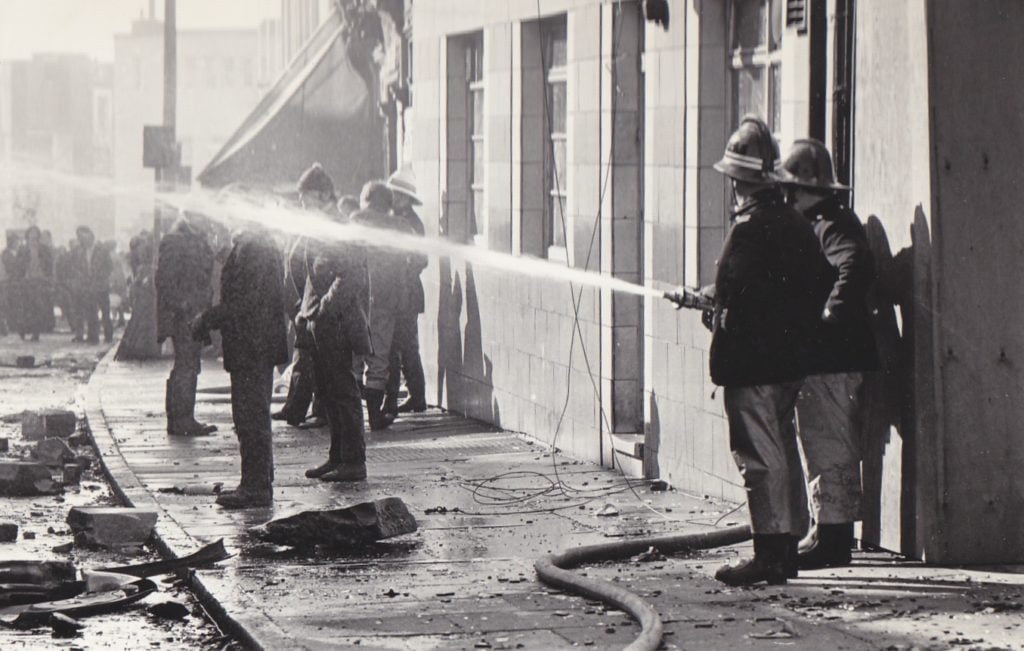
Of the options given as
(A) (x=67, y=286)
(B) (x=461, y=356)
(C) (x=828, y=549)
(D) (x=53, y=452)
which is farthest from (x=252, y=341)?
(A) (x=67, y=286)

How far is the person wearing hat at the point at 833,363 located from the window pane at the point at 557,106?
6010 mm

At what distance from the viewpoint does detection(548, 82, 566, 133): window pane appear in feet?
51.8

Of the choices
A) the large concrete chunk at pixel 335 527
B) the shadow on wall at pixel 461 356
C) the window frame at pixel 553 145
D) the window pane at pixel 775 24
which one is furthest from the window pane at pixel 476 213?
the large concrete chunk at pixel 335 527

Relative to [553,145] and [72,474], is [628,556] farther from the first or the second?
[553,145]

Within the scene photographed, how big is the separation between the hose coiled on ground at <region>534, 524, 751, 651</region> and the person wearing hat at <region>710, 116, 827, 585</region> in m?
0.73

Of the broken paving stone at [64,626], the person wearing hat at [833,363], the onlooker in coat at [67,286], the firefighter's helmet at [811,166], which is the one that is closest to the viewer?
the broken paving stone at [64,626]

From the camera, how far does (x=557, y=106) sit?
627 inches

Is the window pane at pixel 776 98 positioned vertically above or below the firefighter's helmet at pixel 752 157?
above

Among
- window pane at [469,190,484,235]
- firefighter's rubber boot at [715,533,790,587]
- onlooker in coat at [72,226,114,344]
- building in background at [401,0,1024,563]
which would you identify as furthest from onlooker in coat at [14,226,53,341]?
firefighter's rubber boot at [715,533,790,587]

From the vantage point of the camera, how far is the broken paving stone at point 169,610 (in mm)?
9344

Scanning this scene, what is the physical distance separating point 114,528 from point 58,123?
81298mm

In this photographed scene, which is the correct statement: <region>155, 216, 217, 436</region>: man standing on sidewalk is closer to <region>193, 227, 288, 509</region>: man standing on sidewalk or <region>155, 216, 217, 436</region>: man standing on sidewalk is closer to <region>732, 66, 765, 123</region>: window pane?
<region>193, 227, 288, 509</region>: man standing on sidewalk

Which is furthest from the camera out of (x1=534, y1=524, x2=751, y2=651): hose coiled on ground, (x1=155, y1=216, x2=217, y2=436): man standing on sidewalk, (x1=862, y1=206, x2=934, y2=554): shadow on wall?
(x1=155, y1=216, x2=217, y2=436): man standing on sidewalk

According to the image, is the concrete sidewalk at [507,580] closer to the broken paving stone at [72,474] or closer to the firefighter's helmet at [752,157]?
the broken paving stone at [72,474]
